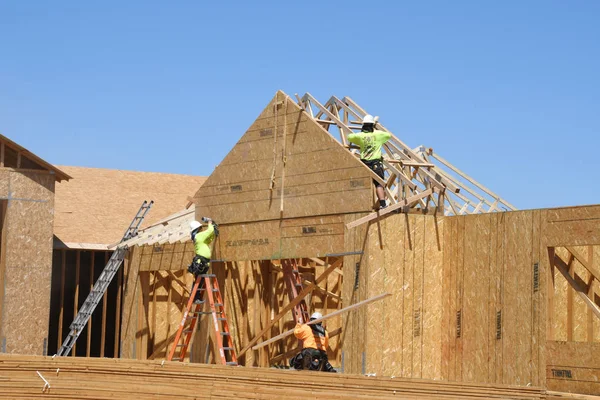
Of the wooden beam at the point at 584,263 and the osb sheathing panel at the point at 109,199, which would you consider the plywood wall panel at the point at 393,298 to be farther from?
the osb sheathing panel at the point at 109,199

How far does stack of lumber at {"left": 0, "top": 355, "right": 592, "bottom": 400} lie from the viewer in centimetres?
1288

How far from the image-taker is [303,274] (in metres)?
20.9

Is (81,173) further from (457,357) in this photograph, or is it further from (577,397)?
(577,397)

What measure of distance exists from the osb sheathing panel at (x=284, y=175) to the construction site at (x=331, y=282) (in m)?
0.03

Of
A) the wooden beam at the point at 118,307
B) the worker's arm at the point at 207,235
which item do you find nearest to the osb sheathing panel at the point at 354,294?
the worker's arm at the point at 207,235

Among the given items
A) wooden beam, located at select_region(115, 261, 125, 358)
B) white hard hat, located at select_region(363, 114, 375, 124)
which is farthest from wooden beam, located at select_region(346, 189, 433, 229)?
wooden beam, located at select_region(115, 261, 125, 358)

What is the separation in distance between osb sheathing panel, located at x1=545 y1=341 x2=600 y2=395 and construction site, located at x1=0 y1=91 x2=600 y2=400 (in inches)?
1.0

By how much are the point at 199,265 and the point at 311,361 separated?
14.4 feet

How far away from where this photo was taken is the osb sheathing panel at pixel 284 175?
1628 cm

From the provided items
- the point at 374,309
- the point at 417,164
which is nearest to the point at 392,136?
the point at 417,164

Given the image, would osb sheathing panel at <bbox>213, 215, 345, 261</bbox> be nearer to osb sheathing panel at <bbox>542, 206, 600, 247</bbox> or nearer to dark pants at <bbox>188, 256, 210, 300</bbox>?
dark pants at <bbox>188, 256, 210, 300</bbox>

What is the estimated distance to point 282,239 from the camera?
57.3ft

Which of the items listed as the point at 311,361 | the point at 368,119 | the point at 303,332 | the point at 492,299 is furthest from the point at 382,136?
the point at 311,361

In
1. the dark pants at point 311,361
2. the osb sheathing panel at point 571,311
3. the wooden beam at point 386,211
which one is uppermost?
the wooden beam at point 386,211
